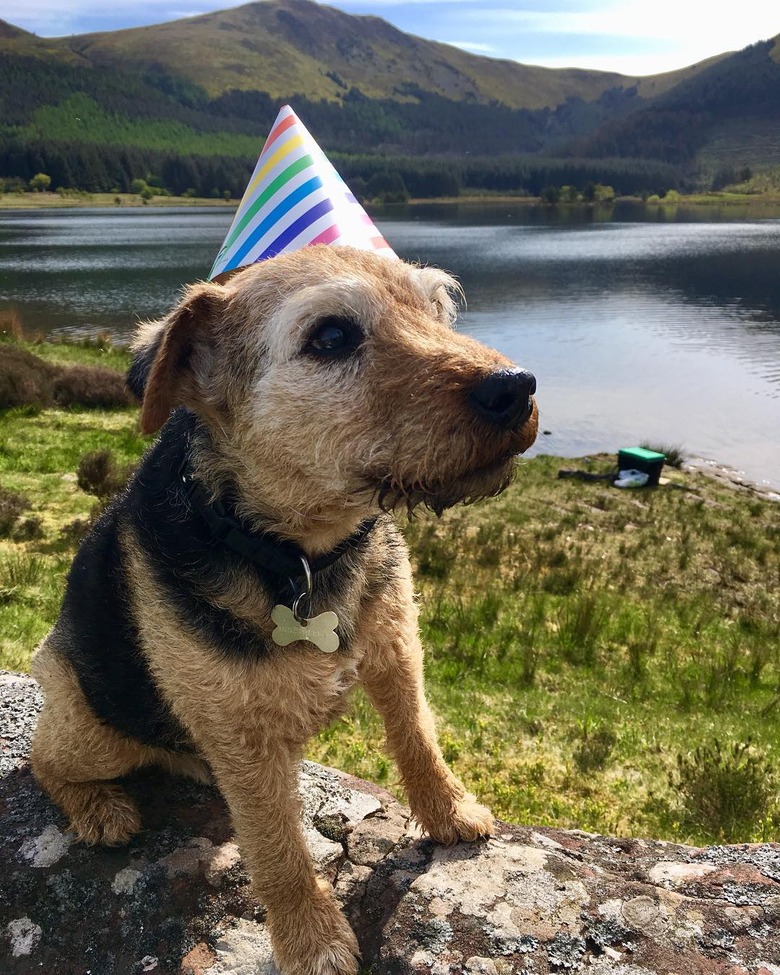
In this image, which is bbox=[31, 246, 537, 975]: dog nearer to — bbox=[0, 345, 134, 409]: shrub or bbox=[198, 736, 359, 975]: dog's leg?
bbox=[198, 736, 359, 975]: dog's leg

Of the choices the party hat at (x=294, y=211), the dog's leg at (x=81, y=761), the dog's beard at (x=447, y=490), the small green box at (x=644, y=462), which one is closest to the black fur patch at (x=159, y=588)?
the dog's leg at (x=81, y=761)

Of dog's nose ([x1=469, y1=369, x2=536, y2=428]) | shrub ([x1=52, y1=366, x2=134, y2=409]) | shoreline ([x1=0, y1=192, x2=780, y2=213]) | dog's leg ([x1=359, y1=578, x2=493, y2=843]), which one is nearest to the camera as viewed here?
dog's nose ([x1=469, y1=369, x2=536, y2=428])

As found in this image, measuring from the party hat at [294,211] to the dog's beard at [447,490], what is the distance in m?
1.48

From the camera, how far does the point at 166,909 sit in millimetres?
2959

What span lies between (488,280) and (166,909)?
5513 cm

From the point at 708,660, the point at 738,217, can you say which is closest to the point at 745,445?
the point at 708,660

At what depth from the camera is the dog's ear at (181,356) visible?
294cm

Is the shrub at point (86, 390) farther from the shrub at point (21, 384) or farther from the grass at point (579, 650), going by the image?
the grass at point (579, 650)

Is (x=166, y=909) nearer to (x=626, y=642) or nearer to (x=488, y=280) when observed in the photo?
(x=626, y=642)

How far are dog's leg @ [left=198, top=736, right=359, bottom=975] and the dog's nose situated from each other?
1531mm

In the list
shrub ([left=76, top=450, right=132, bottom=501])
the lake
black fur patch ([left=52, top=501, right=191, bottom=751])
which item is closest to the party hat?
black fur patch ([left=52, top=501, right=191, bottom=751])

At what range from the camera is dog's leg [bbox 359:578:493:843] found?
332cm

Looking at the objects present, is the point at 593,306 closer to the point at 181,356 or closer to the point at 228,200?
the point at 181,356

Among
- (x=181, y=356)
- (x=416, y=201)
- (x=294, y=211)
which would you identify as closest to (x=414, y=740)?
(x=181, y=356)
